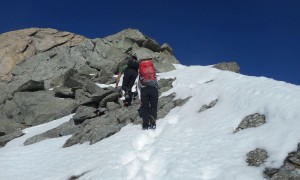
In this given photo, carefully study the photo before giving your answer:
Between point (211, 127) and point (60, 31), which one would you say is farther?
point (60, 31)

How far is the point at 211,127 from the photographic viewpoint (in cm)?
1619

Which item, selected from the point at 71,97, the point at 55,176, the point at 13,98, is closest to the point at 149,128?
the point at 55,176

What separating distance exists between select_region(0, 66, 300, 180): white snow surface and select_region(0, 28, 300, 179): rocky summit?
21.1 inches

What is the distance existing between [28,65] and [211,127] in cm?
4043

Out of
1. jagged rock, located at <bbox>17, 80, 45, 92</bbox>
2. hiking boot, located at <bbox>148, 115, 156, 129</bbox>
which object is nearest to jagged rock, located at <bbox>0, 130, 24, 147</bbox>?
jagged rock, located at <bbox>17, 80, 45, 92</bbox>

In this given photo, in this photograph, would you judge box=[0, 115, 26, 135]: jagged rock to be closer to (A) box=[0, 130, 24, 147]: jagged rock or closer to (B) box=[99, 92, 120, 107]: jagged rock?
(A) box=[0, 130, 24, 147]: jagged rock

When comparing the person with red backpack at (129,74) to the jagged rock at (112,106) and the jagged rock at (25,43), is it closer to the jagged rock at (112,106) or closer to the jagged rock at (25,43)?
the jagged rock at (112,106)

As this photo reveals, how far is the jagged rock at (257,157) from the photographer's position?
12070 mm

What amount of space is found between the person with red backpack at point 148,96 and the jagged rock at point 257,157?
687 centimetres

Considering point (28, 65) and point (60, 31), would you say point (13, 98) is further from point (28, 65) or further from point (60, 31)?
point (60, 31)

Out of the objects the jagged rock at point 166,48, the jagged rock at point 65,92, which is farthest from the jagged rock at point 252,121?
the jagged rock at point 166,48

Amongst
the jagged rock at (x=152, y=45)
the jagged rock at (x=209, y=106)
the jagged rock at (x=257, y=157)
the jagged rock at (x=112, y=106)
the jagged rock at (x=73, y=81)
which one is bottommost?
the jagged rock at (x=257, y=157)

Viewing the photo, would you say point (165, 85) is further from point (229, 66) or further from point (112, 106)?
point (229, 66)

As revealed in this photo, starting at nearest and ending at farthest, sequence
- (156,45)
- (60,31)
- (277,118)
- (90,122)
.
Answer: (277,118)
(90,122)
(156,45)
(60,31)
